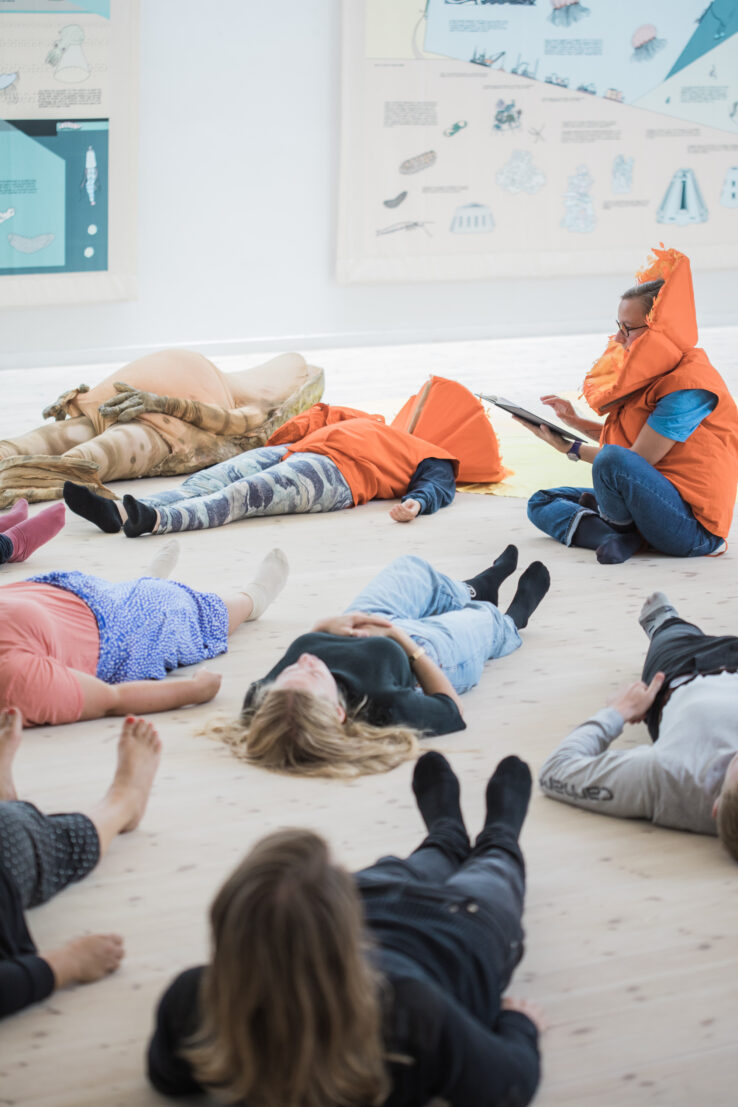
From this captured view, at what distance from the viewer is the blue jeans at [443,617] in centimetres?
252

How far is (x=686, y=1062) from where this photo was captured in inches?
56.9

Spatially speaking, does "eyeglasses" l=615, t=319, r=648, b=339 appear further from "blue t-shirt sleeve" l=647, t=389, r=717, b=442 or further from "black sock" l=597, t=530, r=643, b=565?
"black sock" l=597, t=530, r=643, b=565

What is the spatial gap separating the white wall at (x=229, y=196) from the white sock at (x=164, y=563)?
11.5ft

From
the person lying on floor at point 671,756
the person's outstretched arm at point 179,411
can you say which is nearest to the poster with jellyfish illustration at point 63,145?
the person's outstretched arm at point 179,411

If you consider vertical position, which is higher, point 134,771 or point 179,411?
A: point 179,411

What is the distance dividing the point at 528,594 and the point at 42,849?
1.54 metres

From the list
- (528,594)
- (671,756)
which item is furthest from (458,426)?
(671,756)

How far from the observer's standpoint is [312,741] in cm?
210

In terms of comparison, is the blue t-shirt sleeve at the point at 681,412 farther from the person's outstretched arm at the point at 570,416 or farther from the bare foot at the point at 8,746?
the bare foot at the point at 8,746

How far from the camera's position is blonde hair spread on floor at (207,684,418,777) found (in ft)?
6.88

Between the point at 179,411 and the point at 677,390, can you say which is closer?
the point at 677,390

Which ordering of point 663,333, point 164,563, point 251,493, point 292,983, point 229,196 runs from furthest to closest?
point 229,196 → point 251,493 → point 663,333 → point 164,563 → point 292,983

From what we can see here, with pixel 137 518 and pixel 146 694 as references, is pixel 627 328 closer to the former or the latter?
pixel 137 518

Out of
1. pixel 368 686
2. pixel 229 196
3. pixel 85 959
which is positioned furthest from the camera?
pixel 229 196
